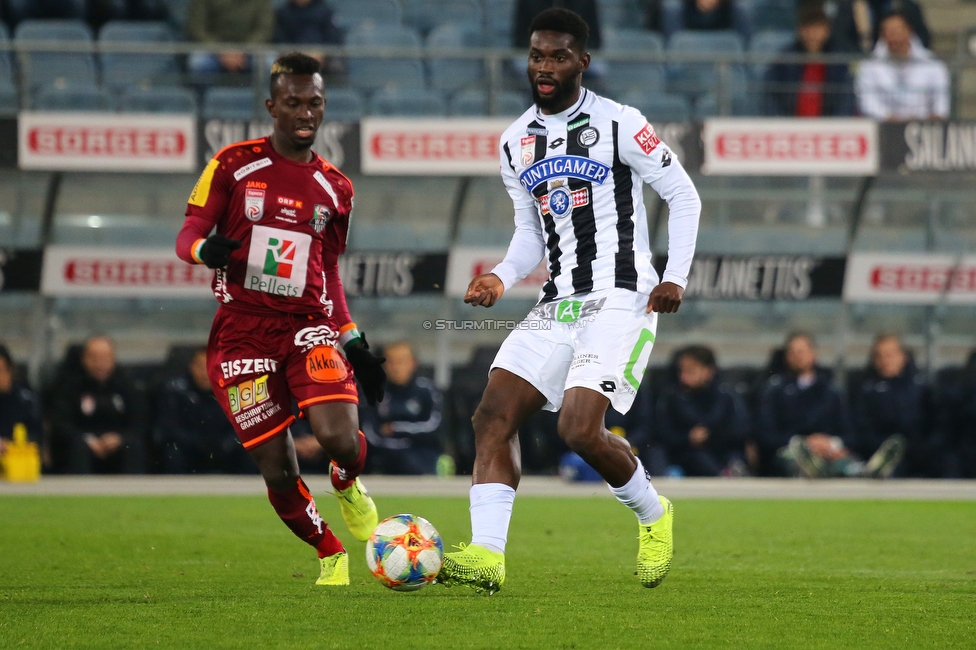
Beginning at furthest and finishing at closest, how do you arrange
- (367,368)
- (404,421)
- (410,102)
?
(410,102) → (404,421) → (367,368)

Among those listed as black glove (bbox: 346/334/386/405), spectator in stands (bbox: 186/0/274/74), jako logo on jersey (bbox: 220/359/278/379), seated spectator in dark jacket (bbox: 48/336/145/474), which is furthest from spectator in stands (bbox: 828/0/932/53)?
jako logo on jersey (bbox: 220/359/278/379)

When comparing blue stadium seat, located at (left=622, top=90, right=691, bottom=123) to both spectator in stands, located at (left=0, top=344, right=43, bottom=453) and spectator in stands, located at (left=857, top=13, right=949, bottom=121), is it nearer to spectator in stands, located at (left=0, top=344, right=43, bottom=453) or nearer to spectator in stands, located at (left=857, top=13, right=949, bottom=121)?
spectator in stands, located at (left=857, top=13, right=949, bottom=121)

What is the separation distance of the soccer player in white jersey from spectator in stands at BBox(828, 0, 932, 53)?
992 centimetres

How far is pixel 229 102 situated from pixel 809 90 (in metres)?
6.01

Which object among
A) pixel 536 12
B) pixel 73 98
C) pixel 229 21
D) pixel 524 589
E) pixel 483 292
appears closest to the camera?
pixel 483 292

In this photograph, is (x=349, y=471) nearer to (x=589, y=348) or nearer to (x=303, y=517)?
(x=303, y=517)

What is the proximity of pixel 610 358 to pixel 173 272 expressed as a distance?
8.79 meters

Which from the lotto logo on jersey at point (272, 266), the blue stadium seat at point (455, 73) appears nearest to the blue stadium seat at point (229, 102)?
the blue stadium seat at point (455, 73)

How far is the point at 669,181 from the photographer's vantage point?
220 inches

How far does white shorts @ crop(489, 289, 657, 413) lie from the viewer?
5.36m

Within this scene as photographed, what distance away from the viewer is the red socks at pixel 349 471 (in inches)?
227

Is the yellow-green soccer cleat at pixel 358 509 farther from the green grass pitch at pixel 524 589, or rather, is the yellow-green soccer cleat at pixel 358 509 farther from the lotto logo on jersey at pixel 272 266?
the lotto logo on jersey at pixel 272 266

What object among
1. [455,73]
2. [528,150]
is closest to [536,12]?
[455,73]

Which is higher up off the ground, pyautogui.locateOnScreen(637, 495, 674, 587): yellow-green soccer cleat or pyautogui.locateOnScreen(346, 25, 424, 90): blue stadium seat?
pyautogui.locateOnScreen(346, 25, 424, 90): blue stadium seat
